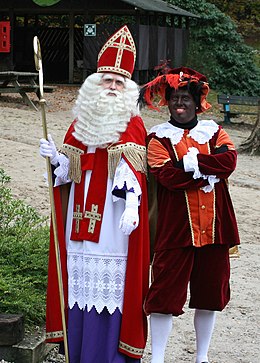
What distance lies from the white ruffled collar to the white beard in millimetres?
176

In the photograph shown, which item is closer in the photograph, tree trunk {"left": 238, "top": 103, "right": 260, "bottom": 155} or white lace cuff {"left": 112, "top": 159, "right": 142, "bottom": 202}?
white lace cuff {"left": 112, "top": 159, "right": 142, "bottom": 202}

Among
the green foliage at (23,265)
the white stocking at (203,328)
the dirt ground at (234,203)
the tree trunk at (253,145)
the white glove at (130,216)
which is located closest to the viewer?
the white glove at (130,216)

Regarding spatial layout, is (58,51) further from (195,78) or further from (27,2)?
(195,78)

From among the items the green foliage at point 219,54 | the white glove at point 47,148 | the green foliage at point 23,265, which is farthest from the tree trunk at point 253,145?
the green foliage at point 219,54

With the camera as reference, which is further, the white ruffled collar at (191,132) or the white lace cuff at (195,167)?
the white ruffled collar at (191,132)

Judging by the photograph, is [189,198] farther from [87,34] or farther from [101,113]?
[87,34]

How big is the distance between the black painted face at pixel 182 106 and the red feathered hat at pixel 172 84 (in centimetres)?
5

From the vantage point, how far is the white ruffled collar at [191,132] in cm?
435

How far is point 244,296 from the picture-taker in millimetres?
6355

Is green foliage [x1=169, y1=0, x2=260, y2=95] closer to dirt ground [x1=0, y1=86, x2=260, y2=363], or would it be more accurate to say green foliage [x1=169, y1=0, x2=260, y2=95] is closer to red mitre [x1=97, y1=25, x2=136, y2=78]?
dirt ground [x1=0, y1=86, x2=260, y2=363]

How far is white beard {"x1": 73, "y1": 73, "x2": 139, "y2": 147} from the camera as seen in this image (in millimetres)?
4281

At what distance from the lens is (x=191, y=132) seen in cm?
437

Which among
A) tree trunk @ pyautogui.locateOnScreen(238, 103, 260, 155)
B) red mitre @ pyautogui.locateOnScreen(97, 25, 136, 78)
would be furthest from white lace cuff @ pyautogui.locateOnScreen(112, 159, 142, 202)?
tree trunk @ pyautogui.locateOnScreen(238, 103, 260, 155)

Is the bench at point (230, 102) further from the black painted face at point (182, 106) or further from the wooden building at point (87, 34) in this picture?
the black painted face at point (182, 106)
